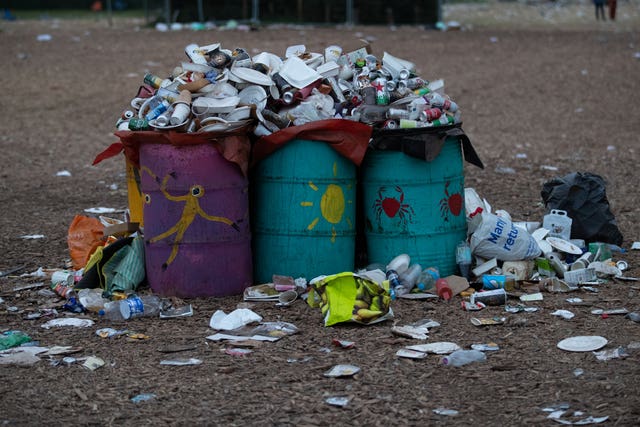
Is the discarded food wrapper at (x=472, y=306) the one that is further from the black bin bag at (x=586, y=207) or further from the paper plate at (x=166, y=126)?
the paper plate at (x=166, y=126)

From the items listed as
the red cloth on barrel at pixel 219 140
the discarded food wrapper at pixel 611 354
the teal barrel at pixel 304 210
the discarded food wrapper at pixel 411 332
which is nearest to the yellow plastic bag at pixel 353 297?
the discarded food wrapper at pixel 411 332

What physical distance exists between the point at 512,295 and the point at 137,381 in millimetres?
2501

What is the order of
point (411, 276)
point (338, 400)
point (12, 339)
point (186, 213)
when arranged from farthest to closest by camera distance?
point (411, 276) < point (186, 213) < point (12, 339) < point (338, 400)

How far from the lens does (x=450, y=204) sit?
6148mm

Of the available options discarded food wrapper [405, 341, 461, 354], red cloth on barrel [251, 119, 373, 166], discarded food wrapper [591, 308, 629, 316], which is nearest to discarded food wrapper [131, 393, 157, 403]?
discarded food wrapper [405, 341, 461, 354]

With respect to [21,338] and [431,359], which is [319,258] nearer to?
[431,359]

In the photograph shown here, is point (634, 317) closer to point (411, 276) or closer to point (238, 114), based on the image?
point (411, 276)

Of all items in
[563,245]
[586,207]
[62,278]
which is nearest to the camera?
[62,278]

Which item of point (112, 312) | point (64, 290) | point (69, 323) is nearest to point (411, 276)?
point (112, 312)

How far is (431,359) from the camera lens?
15.9ft

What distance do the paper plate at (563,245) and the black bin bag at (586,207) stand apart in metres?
0.37

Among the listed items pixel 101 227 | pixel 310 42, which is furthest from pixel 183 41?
pixel 101 227

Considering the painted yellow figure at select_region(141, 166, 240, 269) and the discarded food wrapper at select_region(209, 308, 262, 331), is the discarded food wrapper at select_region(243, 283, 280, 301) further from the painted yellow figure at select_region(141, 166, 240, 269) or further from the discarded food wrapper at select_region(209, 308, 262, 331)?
the painted yellow figure at select_region(141, 166, 240, 269)

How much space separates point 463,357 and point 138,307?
198cm
